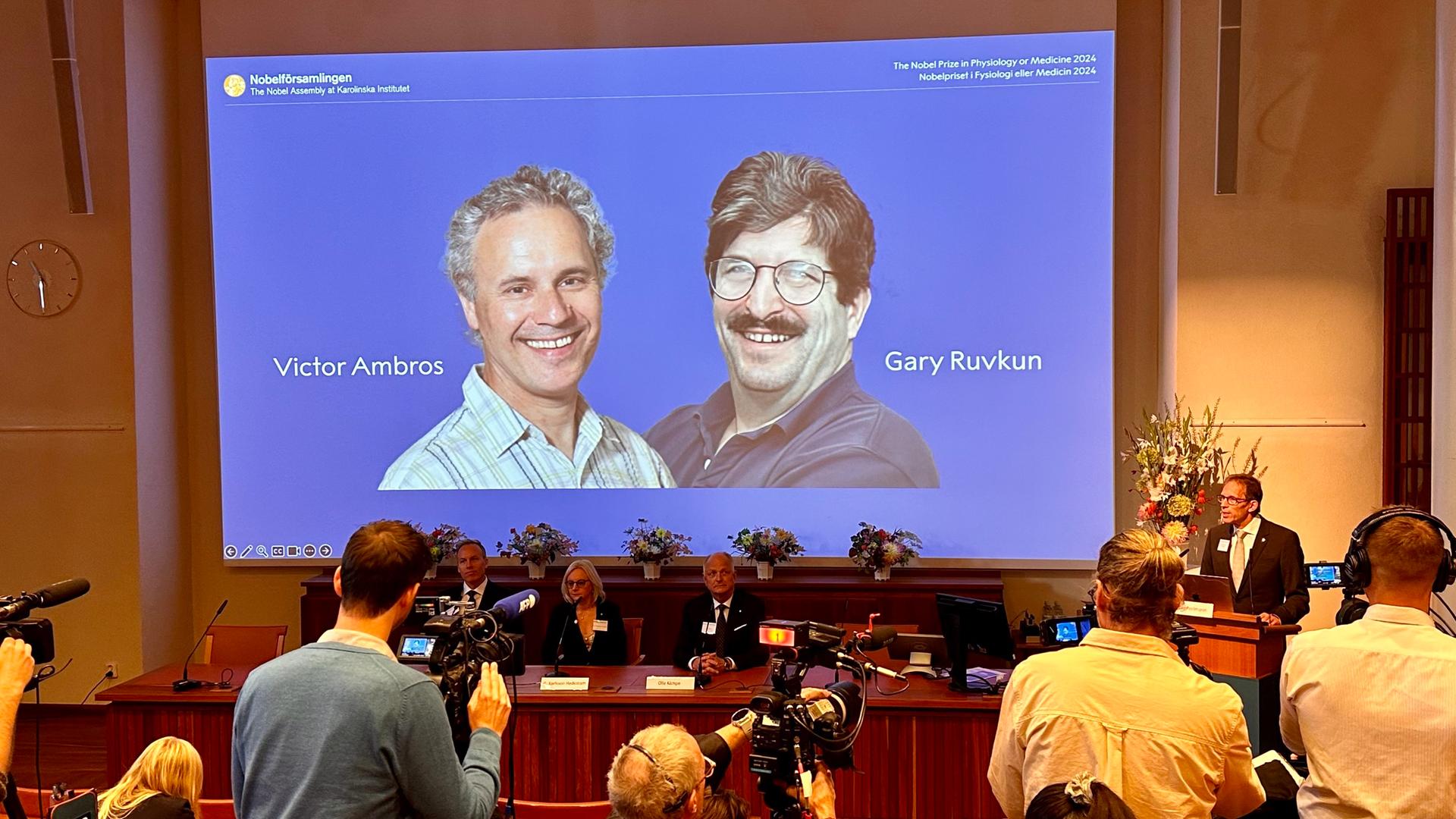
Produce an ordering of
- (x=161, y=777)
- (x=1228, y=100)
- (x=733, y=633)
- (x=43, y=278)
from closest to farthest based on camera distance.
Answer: (x=161, y=777) → (x=733, y=633) → (x=1228, y=100) → (x=43, y=278)

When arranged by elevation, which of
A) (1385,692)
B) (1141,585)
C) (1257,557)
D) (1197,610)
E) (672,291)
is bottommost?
(1197,610)

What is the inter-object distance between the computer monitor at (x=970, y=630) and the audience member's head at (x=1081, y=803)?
8.13 ft

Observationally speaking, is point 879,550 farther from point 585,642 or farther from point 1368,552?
point 1368,552

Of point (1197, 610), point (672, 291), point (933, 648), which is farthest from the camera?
point (672, 291)

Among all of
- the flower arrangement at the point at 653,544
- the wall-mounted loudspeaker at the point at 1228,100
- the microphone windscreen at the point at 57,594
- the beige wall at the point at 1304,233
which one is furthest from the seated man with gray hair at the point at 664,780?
the wall-mounted loudspeaker at the point at 1228,100

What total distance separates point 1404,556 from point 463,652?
1.92 m

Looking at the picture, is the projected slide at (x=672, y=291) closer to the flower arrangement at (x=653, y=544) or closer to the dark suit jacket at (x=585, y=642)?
the flower arrangement at (x=653, y=544)

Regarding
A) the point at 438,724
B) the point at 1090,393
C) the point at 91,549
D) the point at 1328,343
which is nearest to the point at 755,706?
the point at 438,724

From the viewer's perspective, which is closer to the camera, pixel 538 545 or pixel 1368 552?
pixel 1368 552

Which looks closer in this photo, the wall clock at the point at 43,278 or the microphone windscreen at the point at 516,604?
the microphone windscreen at the point at 516,604

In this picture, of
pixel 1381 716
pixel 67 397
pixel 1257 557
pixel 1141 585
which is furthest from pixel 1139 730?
pixel 67 397

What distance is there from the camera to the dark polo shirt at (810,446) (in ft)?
21.9

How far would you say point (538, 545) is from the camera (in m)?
6.59

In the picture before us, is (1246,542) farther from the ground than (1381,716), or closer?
closer
